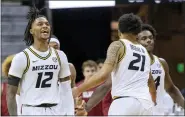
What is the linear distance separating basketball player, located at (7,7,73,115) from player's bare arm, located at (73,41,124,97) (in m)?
0.41

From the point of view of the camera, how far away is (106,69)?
6703 mm

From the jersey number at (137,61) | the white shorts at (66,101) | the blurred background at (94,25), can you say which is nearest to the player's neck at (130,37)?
the jersey number at (137,61)

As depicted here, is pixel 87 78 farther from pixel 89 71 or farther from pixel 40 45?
pixel 40 45

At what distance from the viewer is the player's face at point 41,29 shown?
7.21m

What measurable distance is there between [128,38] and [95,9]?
22.3 ft

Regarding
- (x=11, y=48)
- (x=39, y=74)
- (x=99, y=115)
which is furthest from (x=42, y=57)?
(x=11, y=48)

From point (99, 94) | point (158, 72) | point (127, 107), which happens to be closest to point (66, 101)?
point (99, 94)

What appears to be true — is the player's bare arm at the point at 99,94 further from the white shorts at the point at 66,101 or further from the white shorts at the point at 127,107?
the white shorts at the point at 127,107

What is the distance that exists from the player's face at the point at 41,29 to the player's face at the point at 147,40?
1.77 m

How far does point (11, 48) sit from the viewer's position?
12734 mm

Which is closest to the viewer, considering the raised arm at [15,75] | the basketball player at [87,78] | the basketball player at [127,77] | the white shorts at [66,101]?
the basketball player at [127,77]

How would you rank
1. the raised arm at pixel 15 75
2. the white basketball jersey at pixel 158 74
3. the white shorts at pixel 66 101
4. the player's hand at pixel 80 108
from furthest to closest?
the white basketball jersey at pixel 158 74 < the player's hand at pixel 80 108 < the white shorts at pixel 66 101 < the raised arm at pixel 15 75

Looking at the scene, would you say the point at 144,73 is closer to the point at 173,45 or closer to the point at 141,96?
the point at 141,96

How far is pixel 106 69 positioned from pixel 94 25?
24.5 ft
